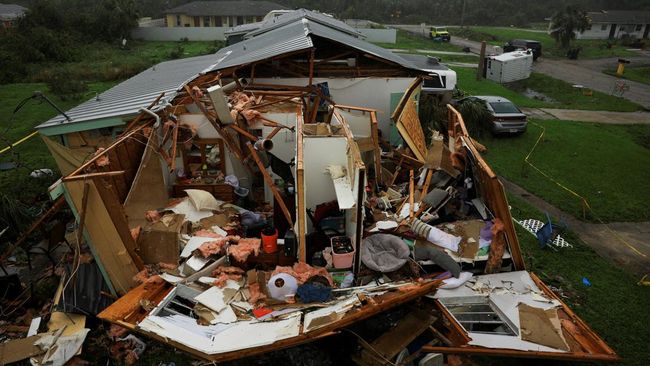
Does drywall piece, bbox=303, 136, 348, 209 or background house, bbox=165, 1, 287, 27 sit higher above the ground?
background house, bbox=165, 1, 287, 27

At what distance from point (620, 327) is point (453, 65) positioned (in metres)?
28.6

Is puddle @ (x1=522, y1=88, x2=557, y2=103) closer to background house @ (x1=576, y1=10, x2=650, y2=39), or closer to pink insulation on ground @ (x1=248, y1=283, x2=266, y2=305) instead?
pink insulation on ground @ (x1=248, y1=283, x2=266, y2=305)

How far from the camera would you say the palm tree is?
37281mm

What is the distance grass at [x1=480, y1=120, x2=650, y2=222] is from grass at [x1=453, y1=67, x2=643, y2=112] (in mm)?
3693

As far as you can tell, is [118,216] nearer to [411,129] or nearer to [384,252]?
[384,252]

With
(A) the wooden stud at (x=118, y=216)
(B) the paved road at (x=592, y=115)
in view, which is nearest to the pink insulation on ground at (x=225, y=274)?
(A) the wooden stud at (x=118, y=216)

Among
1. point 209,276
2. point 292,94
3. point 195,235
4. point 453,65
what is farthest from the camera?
point 453,65

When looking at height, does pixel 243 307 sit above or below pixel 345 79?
below

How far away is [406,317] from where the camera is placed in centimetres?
694

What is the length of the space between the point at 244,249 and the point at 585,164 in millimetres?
13244

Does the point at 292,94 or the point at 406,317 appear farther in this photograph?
the point at 292,94

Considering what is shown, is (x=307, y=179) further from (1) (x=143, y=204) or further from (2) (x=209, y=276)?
(1) (x=143, y=204)

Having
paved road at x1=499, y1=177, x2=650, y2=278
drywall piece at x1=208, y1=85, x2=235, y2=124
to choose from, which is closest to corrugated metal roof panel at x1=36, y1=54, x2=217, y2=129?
drywall piece at x1=208, y1=85, x2=235, y2=124

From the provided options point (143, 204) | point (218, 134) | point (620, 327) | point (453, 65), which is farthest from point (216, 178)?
point (453, 65)
